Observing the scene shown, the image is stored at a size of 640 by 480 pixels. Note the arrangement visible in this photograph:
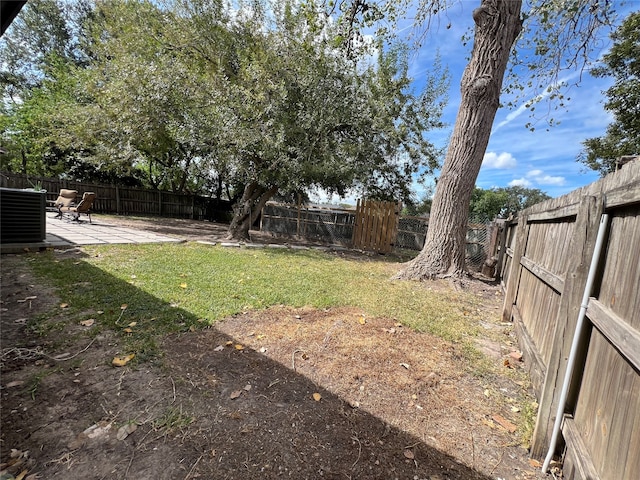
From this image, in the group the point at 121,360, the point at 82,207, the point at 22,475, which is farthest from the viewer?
the point at 82,207

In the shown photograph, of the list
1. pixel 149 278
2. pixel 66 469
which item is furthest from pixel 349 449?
pixel 149 278

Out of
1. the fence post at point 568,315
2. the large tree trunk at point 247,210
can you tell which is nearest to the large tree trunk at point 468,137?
the fence post at point 568,315

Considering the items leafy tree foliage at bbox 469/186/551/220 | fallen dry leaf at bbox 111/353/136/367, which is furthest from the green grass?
leafy tree foliage at bbox 469/186/551/220

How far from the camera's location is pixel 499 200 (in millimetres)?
34031

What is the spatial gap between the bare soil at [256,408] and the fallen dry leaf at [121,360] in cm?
5

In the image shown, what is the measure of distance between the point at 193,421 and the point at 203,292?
2.48 meters

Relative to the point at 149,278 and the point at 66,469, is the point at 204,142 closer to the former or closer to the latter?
the point at 149,278

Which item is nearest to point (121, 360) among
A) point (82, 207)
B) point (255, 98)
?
point (255, 98)

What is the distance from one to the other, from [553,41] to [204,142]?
352 inches

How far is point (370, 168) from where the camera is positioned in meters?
9.94

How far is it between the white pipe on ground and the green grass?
5.66ft

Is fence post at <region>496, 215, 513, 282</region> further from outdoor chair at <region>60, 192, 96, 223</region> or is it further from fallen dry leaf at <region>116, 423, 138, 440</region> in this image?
outdoor chair at <region>60, 192, 96, 223</region>

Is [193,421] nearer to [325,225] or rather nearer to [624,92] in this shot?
[325,225]

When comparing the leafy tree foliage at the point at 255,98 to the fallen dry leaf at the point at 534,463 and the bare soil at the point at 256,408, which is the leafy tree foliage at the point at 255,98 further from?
the fallen dry leaf at the point at 534,463
